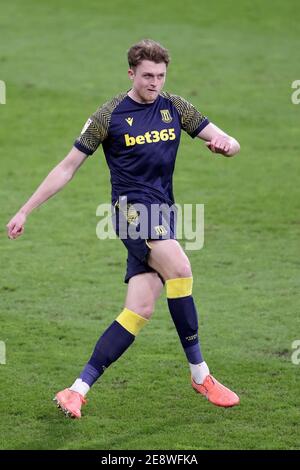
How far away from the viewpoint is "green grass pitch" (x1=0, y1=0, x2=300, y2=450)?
7.24 meters

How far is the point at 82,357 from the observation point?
27.6 feet

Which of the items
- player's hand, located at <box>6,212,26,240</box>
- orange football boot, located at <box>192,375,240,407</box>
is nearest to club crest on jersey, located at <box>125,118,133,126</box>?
player's hand, located at <box>6,212,26,240</box>

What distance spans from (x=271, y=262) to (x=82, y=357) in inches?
134

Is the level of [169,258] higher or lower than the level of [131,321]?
higher

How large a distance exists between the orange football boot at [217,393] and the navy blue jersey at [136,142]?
123cm

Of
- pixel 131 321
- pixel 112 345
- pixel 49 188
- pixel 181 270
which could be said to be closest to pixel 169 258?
pixel 181 270

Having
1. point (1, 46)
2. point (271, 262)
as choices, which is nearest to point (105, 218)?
point (271, 262)

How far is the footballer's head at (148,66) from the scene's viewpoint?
6.86 metres

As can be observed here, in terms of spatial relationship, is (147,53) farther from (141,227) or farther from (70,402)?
(70,402)

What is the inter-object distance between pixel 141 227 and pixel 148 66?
40.5 inches

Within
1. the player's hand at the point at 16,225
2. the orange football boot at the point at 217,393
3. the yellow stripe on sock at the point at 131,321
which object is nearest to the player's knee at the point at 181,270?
the yellow stripe on sock at the point at 131,321

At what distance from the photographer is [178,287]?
6.98 m

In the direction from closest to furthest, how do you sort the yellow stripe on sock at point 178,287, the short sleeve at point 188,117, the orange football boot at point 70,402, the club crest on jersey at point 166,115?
the orange football boot at point 70,402, the yellow stripe on sock at point 178,287, the club crest on jersey at point 166,115, the short sleeve at point 188,117

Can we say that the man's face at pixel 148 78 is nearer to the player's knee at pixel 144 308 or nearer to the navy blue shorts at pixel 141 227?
the navy blue shorts at pixel 141 227
